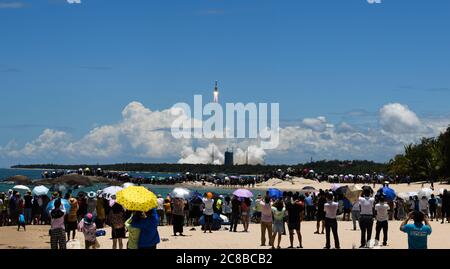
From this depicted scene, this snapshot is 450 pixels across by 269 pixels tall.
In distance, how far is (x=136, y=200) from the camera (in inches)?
531

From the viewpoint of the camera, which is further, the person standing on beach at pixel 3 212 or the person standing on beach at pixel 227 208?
the person standing on beach at pixel 227 208

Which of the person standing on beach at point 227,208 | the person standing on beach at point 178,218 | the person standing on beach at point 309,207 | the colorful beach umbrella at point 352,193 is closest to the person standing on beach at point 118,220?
the person standing on beach at point 178,218

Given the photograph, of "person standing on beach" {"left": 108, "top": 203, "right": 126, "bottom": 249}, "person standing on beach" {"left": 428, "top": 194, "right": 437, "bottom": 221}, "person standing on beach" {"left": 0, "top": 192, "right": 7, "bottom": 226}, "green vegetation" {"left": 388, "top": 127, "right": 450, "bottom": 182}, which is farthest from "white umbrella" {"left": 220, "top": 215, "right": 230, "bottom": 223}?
"green vegetation" {"left": 388, "top": 127, "right": 450, "bottom": 182}

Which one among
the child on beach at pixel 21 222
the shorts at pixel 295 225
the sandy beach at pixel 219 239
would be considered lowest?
the sandy beach at pixel 219 239

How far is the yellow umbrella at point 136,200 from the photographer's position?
1337cm

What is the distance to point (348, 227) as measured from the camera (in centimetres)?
2873

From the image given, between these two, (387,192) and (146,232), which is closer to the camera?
(146,232)

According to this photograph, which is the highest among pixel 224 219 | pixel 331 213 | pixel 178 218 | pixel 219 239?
pixel 331 213

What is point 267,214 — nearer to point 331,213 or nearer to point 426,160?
point 331,213

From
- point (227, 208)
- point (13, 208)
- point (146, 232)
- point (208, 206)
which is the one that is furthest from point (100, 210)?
point (146, 232)

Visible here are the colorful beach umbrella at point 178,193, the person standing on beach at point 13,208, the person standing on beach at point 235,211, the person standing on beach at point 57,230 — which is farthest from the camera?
the colorful beach umbrella at point 178,193

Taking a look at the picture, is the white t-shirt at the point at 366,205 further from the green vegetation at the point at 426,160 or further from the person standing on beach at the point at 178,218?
the green vegetation at the point at 426,160

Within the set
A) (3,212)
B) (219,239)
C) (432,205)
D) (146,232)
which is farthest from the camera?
(432,205)
